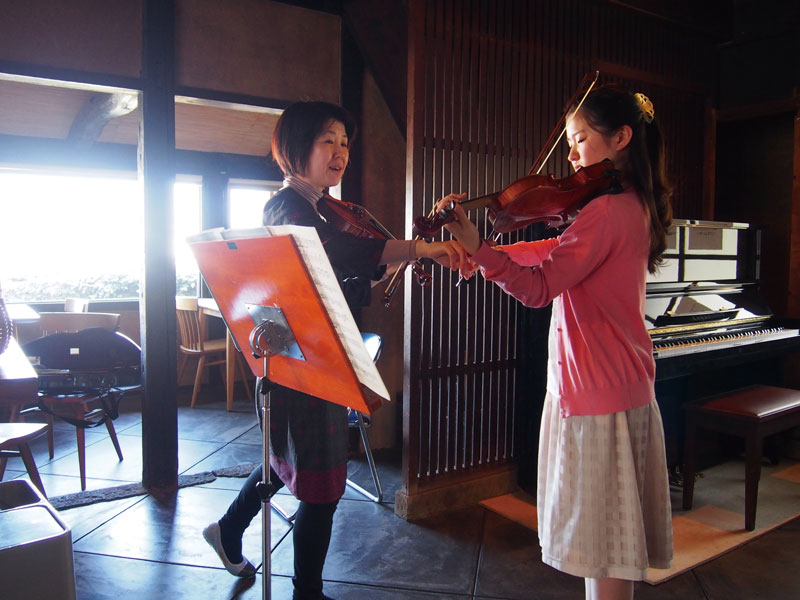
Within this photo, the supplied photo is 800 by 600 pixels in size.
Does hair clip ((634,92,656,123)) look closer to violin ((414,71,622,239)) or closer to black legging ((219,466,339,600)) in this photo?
violin ((414,71,622,239))

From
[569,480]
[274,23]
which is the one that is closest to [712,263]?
[569,480]

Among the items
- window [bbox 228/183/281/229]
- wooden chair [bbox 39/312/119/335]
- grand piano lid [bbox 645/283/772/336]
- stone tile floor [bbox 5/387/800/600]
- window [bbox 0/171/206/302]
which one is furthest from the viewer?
window [bbox 228/183/281/229]

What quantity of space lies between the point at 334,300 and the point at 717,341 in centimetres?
235

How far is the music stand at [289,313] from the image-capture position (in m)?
1.08

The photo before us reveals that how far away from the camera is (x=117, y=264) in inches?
224

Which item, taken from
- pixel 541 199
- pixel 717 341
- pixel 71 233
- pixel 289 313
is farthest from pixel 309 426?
pixel 71 233

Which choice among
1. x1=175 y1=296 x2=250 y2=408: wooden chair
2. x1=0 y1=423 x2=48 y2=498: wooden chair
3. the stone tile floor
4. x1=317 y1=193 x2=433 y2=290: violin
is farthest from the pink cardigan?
x1=175 y1=296 x2=250 y2=408: wooden chair

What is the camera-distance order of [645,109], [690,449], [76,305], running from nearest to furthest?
[645,109] → [690,449] → [76,305]

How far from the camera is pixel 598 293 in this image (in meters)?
1.39

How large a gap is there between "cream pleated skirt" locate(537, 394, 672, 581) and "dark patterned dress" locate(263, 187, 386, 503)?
58 cm

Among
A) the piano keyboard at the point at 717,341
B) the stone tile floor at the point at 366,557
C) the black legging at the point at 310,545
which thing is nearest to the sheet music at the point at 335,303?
the black legging at the point at 310,545

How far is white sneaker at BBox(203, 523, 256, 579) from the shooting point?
2076 millimetres

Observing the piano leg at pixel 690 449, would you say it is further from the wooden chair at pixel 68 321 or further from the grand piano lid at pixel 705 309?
the wooden chair at pixel 68 321

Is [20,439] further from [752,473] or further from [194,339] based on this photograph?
[752,473]
